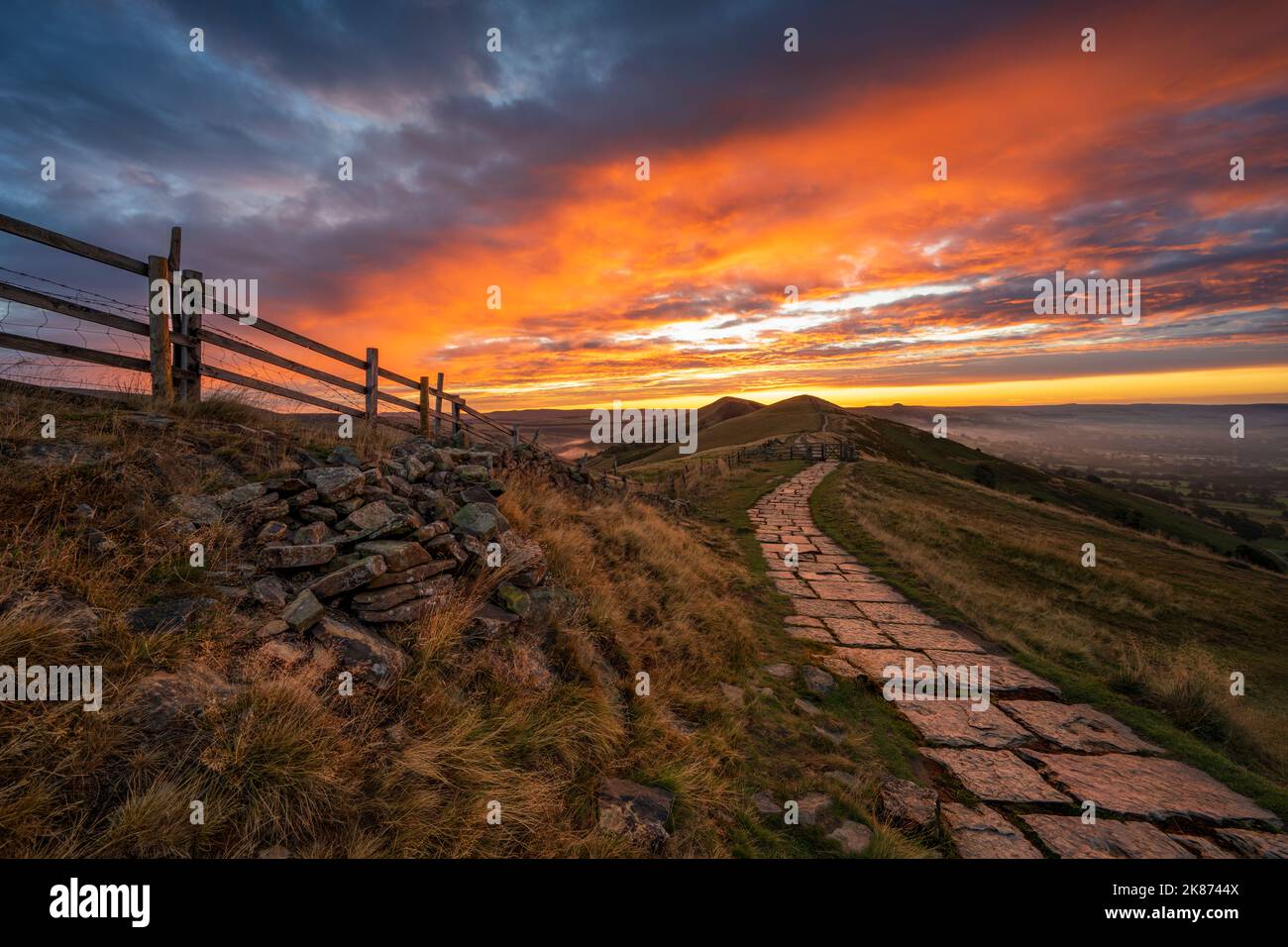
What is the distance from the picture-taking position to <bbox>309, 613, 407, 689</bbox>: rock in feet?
12.4

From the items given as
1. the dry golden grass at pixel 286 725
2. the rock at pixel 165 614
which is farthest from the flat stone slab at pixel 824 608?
the rock at pixel 165 614

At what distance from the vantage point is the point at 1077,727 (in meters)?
5.57

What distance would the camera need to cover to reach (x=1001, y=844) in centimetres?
376

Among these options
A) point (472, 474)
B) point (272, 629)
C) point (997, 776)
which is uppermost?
point (472, 474)

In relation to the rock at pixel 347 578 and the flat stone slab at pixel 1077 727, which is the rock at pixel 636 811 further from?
the flat stone slab at pixel 1077 727

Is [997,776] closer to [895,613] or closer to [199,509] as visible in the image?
[895,613]

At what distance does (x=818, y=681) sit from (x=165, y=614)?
6.49 m

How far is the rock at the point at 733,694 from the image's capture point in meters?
5.48

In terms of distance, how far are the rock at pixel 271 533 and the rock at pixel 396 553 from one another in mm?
716

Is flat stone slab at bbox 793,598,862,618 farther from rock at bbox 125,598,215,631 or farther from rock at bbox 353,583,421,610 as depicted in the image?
rock at bbox 125,598,215,631

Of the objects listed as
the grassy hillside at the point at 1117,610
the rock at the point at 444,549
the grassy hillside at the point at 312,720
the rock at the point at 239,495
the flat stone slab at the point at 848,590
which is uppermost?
the rock at the point at 239,495

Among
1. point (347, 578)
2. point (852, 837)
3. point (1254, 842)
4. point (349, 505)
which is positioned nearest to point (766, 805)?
point (852, 837)
